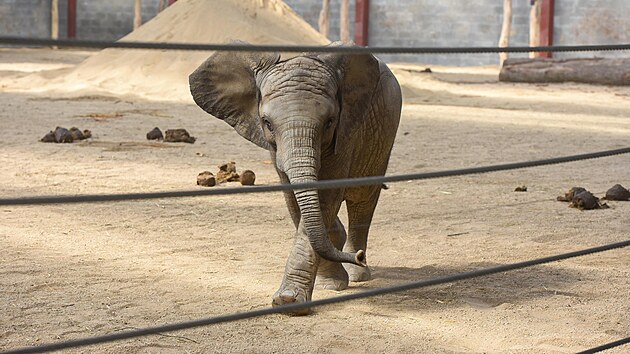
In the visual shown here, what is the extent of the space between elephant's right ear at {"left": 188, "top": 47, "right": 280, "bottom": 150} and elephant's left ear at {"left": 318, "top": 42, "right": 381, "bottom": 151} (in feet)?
1.03

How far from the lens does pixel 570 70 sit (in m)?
19.4

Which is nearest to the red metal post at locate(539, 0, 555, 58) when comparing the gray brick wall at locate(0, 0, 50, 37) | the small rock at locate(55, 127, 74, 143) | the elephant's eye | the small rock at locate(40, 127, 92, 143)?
the gray brick wall at locate(0, 0, 50, 37)

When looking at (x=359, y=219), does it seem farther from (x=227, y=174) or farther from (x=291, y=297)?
(x=227, y=174)

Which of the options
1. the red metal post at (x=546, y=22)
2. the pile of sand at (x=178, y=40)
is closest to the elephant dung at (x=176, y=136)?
the pile of sand at (x=178, y=40)

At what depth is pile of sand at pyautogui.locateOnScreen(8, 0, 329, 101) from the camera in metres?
15.6

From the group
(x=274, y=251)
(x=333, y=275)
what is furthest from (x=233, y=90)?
(x=274, y=251)

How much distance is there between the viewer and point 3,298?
4.45 metres

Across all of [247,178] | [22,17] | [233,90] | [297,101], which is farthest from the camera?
[22,17]

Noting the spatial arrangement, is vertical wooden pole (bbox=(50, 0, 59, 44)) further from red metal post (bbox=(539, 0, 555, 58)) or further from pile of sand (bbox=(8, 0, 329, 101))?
red metal post (bbox=(539, 0, 555, 58))

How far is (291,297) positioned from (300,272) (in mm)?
126

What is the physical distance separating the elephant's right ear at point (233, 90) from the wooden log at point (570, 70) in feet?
50.6

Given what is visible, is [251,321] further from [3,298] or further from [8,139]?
[8,139]

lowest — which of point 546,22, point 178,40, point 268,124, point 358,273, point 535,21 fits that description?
point 546,22

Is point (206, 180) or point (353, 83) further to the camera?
point (206, 180)
